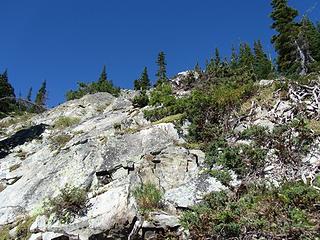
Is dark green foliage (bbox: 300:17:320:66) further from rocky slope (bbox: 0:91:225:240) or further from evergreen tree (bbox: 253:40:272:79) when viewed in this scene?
rocky slope (bbox: 0:91:225:240)

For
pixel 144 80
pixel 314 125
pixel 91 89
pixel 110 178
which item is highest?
pixel 144 80

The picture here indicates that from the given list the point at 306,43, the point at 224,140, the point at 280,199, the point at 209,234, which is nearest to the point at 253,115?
the point at 224,140

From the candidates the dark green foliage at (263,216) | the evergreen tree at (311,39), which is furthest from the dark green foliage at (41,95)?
the dark green foliage at (263,216)

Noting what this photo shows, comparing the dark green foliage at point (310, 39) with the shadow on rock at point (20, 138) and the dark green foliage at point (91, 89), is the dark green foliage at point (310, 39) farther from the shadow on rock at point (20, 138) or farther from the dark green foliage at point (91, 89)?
the shadow on rock at point (20, 138)

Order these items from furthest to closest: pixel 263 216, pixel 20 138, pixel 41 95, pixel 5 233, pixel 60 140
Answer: pixel 41 95, pixel 20 138, pixel 60 140, pixel 5 233, pixel 263 216


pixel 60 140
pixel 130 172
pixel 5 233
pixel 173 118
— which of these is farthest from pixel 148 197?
pixel 60 140

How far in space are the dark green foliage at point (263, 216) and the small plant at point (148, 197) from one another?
45.4 inches

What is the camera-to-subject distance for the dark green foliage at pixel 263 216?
920 centimetres

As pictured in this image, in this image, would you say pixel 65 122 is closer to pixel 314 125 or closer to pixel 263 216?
pixel 314 125

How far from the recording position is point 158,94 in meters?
20.4

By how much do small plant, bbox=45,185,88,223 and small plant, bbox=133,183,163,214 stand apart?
1.86 meters

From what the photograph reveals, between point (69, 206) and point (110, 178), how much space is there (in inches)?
76.7

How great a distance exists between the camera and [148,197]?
11328 mm

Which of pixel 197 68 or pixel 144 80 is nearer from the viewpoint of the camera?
pixel 197 68
